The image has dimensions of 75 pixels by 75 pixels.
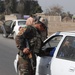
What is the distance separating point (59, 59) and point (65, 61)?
0.22 metres

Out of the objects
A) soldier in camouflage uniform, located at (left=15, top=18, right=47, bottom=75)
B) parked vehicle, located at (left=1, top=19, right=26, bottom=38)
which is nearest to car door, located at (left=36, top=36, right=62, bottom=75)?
soldier in camouflage uniform, located at (left=15, top=18, right=47, bottom=75)

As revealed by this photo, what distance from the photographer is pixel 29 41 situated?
6.42 metres

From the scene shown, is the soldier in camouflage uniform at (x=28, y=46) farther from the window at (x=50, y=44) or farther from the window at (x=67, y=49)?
the window at (x=67, y=49)

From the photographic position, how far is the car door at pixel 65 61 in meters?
5.27

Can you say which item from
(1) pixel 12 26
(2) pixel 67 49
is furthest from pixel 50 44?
(1) pixel 12 26

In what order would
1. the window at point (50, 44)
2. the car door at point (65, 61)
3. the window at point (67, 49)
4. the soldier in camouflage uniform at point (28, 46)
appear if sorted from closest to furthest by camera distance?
the car door at point (65, 61), the window at point (67, 49), the soldier in camouflage uniform at point (28, 46), the window at point (50, 44)

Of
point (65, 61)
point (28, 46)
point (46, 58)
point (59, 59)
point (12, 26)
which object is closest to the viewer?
point (65, 61)

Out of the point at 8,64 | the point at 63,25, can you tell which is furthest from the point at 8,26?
the point at 8,64

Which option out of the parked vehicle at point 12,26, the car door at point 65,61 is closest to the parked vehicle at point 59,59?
the car door at point 65,61

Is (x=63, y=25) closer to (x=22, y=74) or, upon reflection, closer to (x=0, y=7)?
(x=22, y=74)

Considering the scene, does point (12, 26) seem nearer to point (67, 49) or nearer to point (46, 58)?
point (46, 58)

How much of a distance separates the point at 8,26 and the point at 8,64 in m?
14.0

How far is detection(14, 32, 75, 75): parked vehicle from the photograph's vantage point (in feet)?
17.6

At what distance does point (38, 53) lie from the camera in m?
6.29
